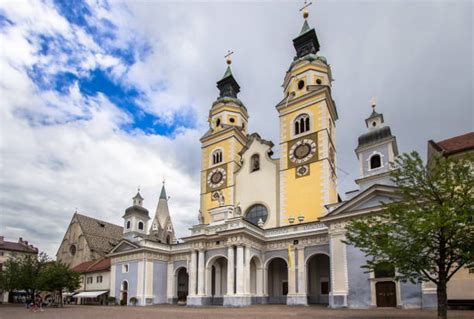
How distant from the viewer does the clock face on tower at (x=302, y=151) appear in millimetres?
37188

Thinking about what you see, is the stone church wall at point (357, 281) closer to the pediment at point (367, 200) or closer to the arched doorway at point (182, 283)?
the pediment at point (367, 200)

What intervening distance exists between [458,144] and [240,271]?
67.0 ft

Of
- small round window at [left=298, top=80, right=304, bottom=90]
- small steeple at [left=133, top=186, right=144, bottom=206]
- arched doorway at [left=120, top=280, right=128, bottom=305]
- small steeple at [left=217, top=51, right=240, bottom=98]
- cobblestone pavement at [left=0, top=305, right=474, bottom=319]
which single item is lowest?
arched doorway at [left=120, top=280, right=128, bottom=305]

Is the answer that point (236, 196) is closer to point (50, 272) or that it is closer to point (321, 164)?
point (321, 164)

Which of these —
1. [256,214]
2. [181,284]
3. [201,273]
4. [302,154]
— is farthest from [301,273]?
[181,284]

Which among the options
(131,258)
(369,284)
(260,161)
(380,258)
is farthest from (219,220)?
(380,258)

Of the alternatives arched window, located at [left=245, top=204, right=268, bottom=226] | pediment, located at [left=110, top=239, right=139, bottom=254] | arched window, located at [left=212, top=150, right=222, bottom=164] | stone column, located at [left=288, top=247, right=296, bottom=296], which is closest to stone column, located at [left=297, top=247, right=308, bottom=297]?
stone column, located at [left=288, top=247, right=296, bottom=296]

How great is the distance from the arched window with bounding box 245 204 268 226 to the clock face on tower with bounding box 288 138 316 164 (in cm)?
641

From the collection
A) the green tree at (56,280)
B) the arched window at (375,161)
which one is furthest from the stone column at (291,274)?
the green tree at (56,280)

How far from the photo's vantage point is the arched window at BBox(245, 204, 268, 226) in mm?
38688

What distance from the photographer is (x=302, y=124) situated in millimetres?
39719

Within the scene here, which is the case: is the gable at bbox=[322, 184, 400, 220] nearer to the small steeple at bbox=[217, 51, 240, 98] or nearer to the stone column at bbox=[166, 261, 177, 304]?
the stone column at bbox=[166, 261, 177, 304]

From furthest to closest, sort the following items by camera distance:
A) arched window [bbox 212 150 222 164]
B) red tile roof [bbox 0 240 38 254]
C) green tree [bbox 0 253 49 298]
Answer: red tile roof [bbox 0 240 38 254] → arched window [bbox 212 150 222 164] → green tree [bbox 0 253 49 298]

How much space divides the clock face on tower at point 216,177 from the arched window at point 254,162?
4.06 metres
